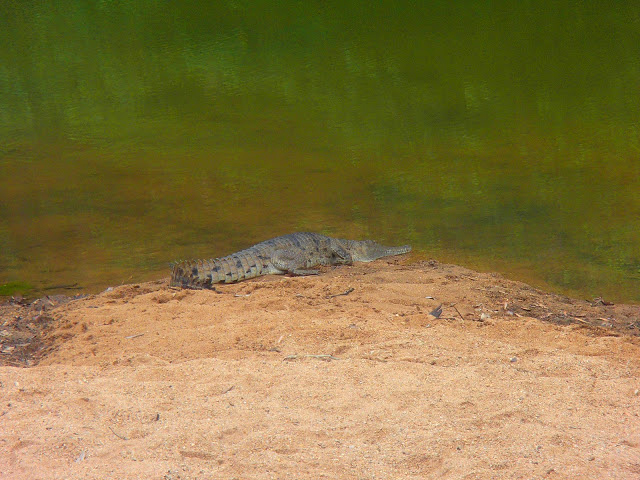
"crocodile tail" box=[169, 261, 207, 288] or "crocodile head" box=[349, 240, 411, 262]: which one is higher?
"crocodile tail" box=[169, 261, 207, 288]

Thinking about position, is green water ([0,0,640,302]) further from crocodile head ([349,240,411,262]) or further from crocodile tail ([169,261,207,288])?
crocodile tail ([169,261,207,288])

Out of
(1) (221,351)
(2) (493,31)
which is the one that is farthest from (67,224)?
(2) (493,31)

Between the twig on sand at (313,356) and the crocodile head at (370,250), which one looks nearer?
the twig on sand at (313,356)

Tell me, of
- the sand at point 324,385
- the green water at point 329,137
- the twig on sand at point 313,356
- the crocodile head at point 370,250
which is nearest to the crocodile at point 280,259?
the crocodile head at point 370,250

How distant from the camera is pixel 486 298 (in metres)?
4.64

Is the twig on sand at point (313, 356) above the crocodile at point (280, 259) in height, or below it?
above

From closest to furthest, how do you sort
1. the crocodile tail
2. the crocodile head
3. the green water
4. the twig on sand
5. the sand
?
the sand
the twig on sand
the crocodile tail
the crocodile head
the green water

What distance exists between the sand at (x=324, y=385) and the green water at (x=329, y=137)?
1.09 m

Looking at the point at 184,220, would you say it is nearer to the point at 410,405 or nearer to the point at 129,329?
the point at 129,329

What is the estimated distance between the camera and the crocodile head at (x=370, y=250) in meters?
5.93

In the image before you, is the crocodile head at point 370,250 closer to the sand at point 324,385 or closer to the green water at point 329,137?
the green water at point 329,137

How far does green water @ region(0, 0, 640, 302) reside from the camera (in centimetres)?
620

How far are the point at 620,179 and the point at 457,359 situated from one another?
4.73 m

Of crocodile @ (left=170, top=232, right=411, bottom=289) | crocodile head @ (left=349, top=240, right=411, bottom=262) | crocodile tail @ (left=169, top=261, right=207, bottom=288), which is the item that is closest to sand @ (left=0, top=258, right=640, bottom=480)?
crocodile tail @ (left=169, top=261, right=207, bottom=288)
